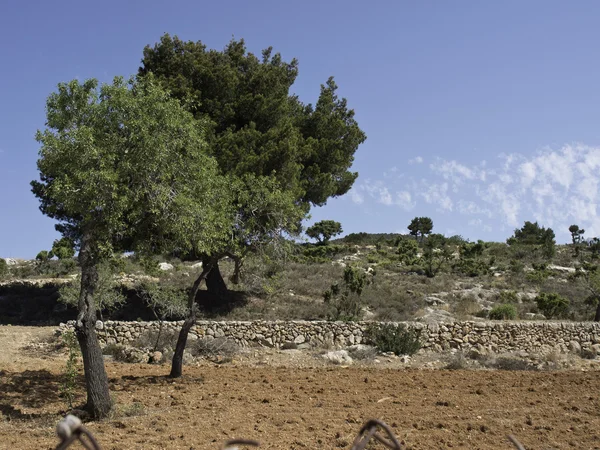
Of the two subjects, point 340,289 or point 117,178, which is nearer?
point 117,178

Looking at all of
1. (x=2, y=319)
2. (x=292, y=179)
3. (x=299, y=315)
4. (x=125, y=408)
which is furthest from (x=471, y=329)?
(x=2, y=319)

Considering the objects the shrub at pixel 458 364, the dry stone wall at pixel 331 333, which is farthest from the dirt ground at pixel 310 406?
the dry stone wall at pixel 331 333

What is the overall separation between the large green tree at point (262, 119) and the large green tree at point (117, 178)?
9.18 m

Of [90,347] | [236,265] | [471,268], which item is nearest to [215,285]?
[236,265]

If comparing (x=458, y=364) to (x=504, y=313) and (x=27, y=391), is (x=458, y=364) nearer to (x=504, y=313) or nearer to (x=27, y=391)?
(x=504, y=313)

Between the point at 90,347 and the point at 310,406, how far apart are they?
4224 millimetres

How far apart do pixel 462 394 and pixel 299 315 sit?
14.3 meters

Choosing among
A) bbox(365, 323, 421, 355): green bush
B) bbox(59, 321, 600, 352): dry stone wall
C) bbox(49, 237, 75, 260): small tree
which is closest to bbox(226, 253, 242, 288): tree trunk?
bbox(59, 321, 600, 352): dry stone wall

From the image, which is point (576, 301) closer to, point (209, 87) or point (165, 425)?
point (209, 87)

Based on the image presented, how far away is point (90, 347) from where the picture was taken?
11242 mm

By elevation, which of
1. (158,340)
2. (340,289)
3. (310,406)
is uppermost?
(340,289)

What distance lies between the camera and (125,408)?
1108cm

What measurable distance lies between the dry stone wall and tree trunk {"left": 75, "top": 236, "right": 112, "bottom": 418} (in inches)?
367

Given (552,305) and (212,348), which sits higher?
(552,305)
